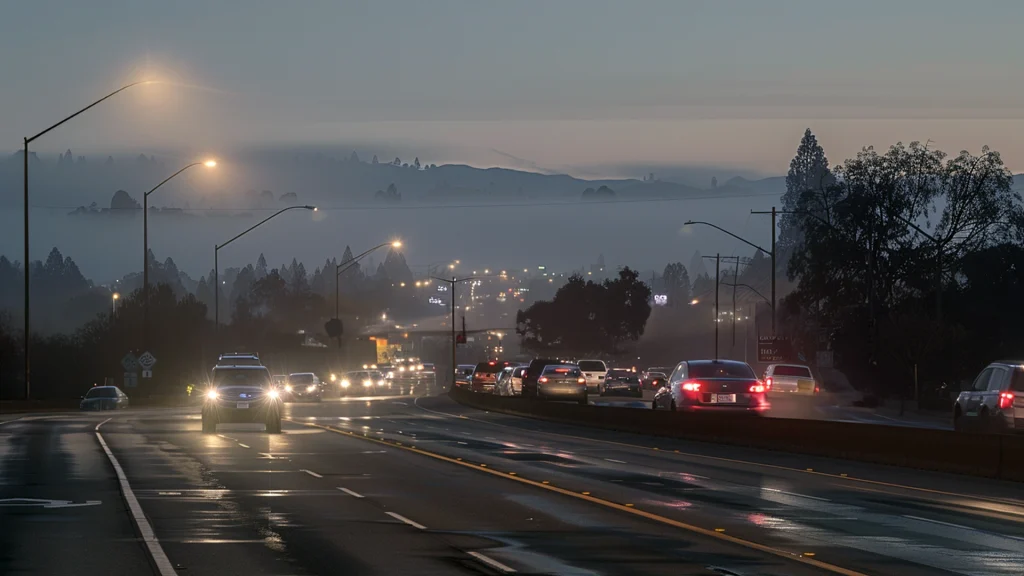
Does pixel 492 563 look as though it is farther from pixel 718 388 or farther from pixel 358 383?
pixel 358 383

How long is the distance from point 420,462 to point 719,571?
46.3ft

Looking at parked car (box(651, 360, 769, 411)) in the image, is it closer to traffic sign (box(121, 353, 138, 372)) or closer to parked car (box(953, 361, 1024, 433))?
parked car (box(953, 361, 1024, 433))

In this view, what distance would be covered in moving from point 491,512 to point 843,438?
13224mm

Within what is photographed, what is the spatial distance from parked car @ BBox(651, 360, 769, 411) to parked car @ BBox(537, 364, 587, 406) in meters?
18.2

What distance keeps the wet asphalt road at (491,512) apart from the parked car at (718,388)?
3.16 meters

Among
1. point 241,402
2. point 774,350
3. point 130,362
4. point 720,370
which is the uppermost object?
point 774,350

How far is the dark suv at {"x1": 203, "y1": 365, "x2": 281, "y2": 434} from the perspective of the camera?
36219mm

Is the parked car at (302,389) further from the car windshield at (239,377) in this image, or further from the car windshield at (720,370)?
the car windshield at (720,370)

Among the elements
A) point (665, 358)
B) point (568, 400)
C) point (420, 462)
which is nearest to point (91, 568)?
point (420, 462)

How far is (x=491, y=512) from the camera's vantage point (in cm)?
1745

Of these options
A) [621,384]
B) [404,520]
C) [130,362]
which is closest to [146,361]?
[130,362]

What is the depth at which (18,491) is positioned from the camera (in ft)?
65.7

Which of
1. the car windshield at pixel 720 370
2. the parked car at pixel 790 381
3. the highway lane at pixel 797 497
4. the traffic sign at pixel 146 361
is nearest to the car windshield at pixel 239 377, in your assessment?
the highway lane at pixel 797 497

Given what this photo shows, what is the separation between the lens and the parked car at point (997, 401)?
93.7ft
